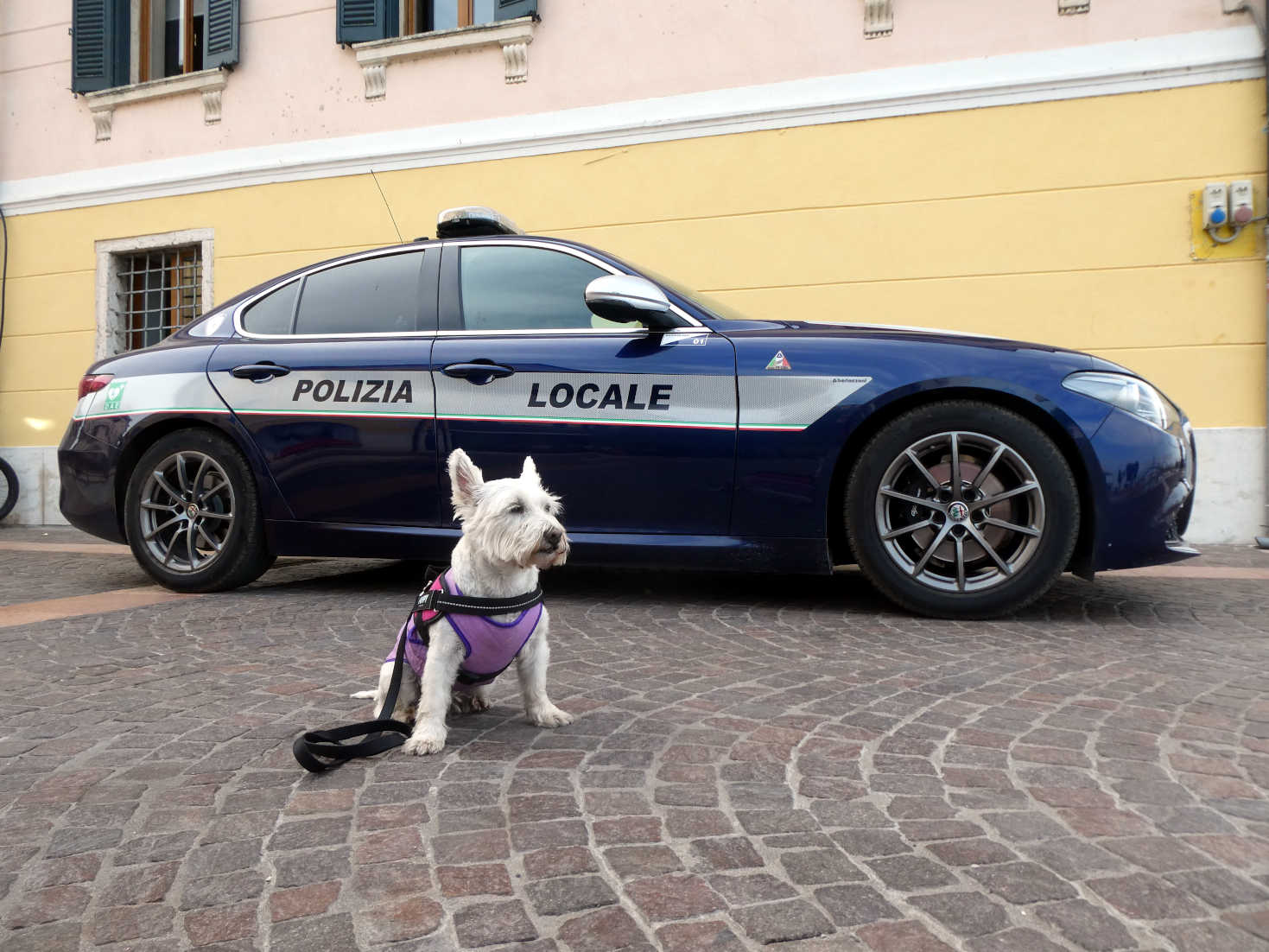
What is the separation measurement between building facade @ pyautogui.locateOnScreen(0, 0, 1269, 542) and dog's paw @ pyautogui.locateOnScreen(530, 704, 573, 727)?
20.5 feet

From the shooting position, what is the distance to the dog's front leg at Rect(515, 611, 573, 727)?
2520 millimetres

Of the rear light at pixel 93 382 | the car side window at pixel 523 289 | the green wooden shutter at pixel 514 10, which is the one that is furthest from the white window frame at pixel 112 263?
the car side window at pixel 523 289

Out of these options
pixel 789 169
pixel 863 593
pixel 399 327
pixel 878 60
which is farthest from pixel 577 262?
pixel 878 60

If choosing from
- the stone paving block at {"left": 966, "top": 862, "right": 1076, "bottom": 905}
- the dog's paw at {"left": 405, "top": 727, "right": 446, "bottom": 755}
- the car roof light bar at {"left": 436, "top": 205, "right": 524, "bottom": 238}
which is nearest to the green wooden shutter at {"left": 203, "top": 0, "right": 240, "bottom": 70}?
the car roof light bar at {"left": 436, "top": 205, "right": 524, "bottom": 238}

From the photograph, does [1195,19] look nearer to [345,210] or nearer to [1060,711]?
[1060,711]

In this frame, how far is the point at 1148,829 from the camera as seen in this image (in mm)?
1819

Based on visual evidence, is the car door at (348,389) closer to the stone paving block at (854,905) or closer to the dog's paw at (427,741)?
the dog's paw at (427,741)

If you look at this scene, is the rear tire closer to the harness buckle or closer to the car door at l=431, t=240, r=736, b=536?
the car door at l=431, t=240, r=736, b=536

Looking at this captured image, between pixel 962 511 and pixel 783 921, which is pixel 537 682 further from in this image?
pixel 962 511

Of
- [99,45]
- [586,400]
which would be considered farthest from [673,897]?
[99,45]

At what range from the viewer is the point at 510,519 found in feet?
7.98

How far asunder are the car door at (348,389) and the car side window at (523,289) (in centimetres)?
22

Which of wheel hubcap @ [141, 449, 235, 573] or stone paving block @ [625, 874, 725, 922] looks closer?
stone paving block @ [625, 874, 725, 922]

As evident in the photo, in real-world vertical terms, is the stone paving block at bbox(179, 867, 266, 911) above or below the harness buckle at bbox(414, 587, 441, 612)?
below
